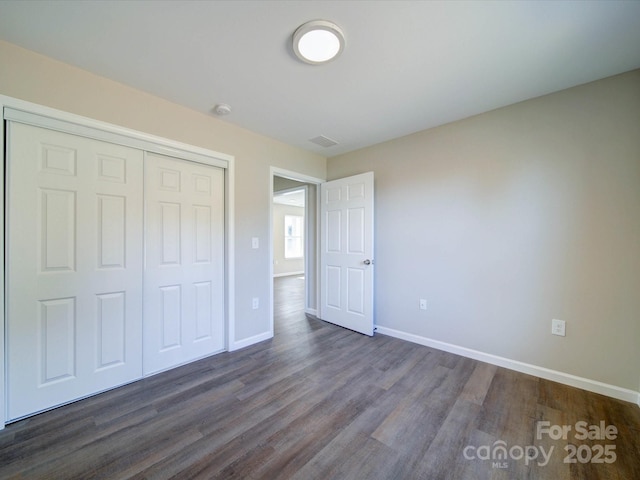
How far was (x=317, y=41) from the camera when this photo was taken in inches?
64.1

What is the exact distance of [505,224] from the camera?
2.42 metres

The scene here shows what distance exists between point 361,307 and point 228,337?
1635 mm

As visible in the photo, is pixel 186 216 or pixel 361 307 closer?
pixel 186 216

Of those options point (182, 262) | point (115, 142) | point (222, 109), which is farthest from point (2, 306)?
point (222, 109)

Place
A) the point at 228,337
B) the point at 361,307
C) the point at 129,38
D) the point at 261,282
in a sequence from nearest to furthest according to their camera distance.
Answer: the point at 129,38
the point at 228,337
the point at 261,282
the point at 361,307

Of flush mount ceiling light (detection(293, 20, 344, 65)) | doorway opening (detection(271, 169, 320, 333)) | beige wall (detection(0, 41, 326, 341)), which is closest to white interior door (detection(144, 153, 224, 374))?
beige wall (detection(0, 41, 326, 341))

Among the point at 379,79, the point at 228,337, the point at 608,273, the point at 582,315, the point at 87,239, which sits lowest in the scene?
the point at 228,337

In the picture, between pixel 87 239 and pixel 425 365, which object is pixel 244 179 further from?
pixel 425 365

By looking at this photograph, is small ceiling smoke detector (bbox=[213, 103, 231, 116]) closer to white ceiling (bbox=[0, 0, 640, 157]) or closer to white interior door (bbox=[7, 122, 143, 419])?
white ceiling (bbox=[0, 0, 640, 157])

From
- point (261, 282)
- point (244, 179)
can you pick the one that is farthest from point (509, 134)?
point (261, 282)

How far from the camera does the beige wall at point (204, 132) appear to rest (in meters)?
1.73

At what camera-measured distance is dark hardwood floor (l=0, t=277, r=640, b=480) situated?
4.49 feet

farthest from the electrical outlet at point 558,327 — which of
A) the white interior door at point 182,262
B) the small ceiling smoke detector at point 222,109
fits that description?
the small ceiling smoke detector at point 222,109

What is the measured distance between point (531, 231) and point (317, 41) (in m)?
2.35
